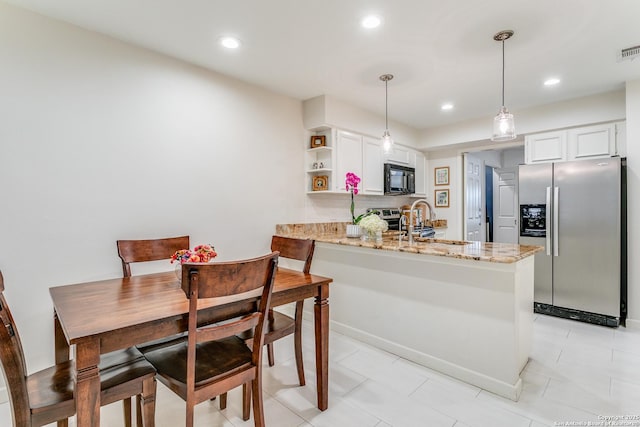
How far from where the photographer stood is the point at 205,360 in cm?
150

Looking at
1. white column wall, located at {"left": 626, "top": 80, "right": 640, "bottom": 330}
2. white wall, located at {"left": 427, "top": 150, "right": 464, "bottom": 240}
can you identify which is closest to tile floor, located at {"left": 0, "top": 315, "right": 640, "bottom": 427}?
white column wall, located at {"left": 626, "top": 80, "right": 640, "bottom": 330}

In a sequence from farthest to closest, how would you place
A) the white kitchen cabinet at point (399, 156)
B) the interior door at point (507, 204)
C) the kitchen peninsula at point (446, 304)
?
the interior door at point (507, 204), the white kitchen cabinet at point (399, 156), the kitchen peninsula at point (446, 304)

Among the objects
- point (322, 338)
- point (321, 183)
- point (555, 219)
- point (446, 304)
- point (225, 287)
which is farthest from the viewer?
point (321, 183)

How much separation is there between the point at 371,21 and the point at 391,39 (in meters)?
0.30

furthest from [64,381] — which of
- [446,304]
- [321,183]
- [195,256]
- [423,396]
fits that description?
[321,183]

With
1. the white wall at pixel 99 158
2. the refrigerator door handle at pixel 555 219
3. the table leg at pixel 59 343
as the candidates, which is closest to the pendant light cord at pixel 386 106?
the white wall at pixel 99 158

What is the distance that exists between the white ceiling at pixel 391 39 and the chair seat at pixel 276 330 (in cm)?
208

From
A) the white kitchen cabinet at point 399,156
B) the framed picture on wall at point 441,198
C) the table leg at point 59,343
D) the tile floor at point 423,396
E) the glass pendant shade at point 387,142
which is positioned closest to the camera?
the table leg at point 59,343

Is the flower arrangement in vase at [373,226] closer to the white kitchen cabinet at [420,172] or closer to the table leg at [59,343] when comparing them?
the table leg at [59,343]

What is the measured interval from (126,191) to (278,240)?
129 centimetres

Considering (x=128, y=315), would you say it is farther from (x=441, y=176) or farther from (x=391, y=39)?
(x=441, y=176)

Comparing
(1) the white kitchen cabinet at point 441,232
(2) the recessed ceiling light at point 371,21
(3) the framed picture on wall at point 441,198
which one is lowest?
(1) the white kitchen cabinet at point 441,232

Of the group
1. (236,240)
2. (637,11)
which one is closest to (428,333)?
(236,240)

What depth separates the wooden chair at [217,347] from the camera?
125cm
